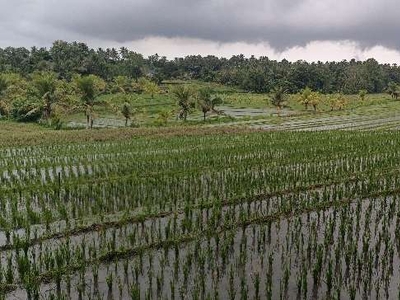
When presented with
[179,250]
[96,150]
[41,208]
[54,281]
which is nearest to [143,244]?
Answer: [179,250]

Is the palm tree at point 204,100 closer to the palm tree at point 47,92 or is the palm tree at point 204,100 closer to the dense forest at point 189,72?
the palm tree at point 47,92

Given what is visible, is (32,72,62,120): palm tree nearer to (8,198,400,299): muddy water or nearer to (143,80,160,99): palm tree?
(143,80,160,99): palm tree

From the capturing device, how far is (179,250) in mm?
8375

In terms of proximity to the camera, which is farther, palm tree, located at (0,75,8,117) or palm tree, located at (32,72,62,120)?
palm tree, located at (0,75,8,117)

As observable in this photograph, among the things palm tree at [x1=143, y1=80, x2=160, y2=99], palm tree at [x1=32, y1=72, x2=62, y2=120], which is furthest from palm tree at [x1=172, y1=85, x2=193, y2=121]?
palm tree at [x1=143, y1=80, x2=160, y2=99]

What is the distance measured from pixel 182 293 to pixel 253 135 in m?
20.9

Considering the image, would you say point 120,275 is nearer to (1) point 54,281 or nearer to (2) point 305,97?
(1) point 54,281

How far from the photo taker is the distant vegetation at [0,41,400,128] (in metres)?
35.9

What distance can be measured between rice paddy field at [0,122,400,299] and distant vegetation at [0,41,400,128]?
17215 millimetres

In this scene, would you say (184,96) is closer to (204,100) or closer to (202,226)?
(204,100)

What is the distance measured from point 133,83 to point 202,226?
6050 cm

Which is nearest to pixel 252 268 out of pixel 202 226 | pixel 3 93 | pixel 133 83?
pixel 202 226

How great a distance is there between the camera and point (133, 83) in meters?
68.2

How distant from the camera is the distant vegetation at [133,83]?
35.9m
